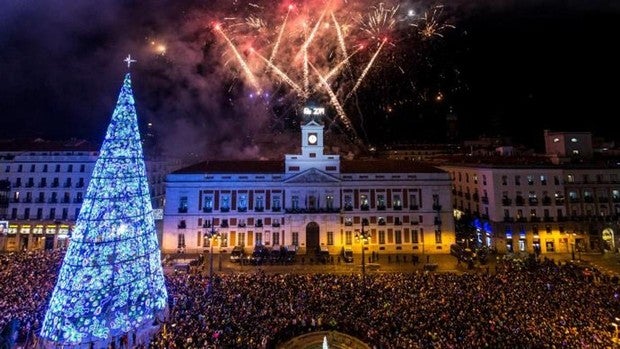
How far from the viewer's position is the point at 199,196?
1801 inches

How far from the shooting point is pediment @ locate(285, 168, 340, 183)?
46406 mm

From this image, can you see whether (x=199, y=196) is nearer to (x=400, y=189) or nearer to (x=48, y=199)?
(x=48, y=199)

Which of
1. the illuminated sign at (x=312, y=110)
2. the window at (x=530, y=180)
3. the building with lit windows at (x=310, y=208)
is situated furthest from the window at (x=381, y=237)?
→ the window at (x=530, y=180)

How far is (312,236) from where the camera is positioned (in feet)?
149

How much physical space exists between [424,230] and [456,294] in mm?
23235

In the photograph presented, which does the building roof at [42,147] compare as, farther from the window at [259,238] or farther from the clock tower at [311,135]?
the clock tower at [311,135]

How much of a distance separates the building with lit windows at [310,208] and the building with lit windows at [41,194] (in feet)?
19.2

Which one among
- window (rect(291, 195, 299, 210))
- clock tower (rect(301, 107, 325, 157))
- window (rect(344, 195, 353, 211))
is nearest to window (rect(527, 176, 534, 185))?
window (rect(344, 195, 353, 211))

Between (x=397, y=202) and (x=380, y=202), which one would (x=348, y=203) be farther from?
(x=397, y=202)

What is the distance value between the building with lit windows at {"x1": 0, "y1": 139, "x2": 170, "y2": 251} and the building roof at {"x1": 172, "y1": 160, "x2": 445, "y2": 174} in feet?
28.0

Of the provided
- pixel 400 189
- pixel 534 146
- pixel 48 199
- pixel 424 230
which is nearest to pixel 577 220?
pixel 424 230

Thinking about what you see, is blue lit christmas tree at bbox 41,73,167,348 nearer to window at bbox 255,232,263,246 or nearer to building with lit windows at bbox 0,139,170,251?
window at bbox 255,232,263,246

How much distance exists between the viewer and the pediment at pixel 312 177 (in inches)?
1827

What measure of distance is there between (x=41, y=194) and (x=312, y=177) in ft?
114
